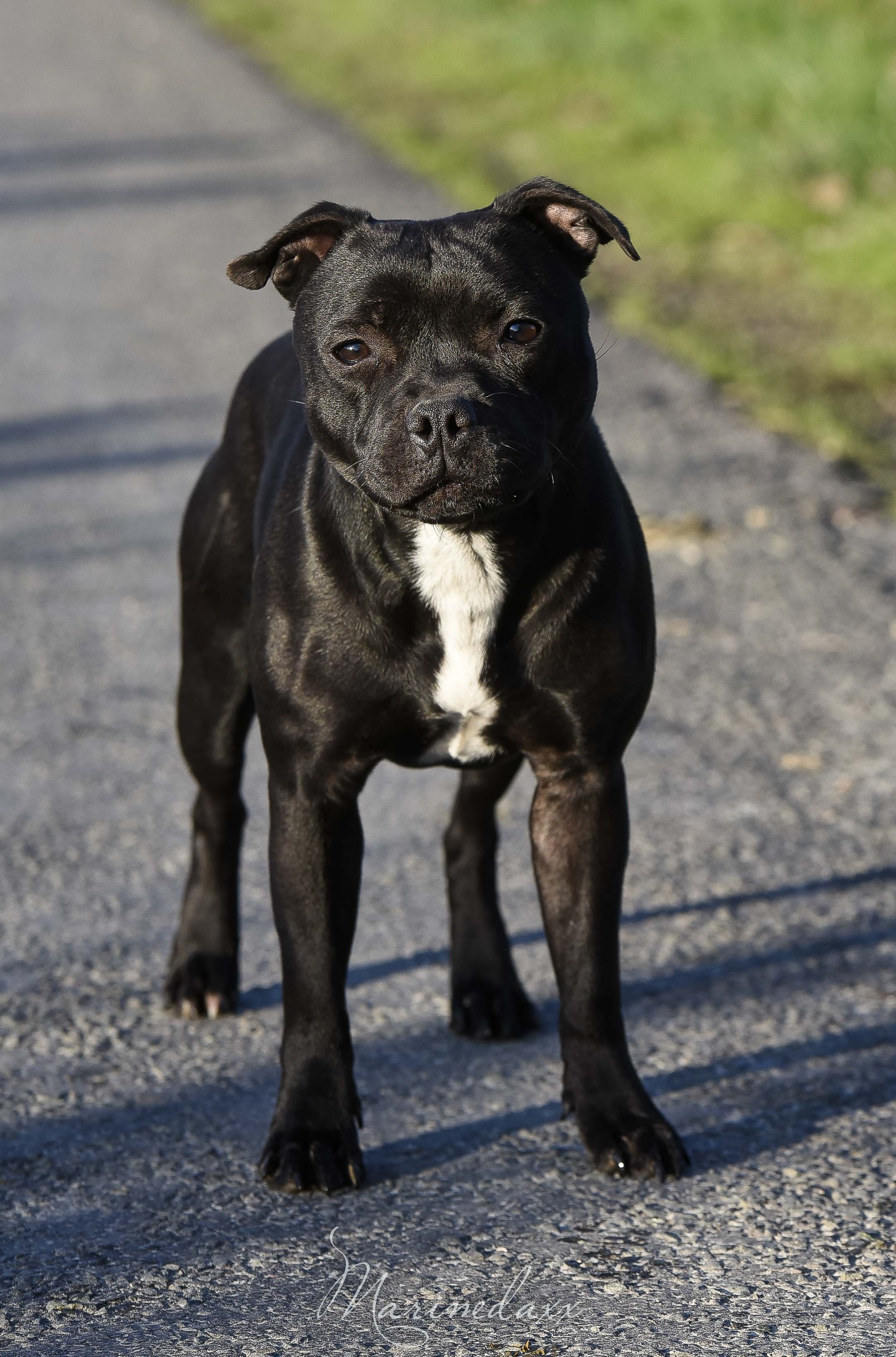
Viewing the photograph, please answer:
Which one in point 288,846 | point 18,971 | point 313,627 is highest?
point 313,627

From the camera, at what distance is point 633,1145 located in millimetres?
3438

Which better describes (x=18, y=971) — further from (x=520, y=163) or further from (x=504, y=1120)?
(x=520, y=163)

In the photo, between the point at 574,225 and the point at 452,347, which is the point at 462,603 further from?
the point at 574,225

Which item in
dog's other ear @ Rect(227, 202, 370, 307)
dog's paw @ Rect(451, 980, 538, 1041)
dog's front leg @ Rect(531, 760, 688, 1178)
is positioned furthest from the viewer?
dog's paw @ Rect(451, 980, 538, 1041)

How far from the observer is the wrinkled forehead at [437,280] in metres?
3.20

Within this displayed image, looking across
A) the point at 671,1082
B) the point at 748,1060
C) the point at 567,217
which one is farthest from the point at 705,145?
the point at 671,1082

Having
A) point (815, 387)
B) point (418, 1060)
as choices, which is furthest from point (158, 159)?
point (418, 1060)

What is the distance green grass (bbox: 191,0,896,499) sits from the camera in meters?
8.45

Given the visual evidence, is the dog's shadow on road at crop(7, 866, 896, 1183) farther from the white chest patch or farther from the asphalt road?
the white chest patch

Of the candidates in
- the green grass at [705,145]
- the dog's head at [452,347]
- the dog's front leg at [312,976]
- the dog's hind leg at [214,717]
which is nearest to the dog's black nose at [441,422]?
the dog's head at [452,347]

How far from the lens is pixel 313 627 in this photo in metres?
3.42

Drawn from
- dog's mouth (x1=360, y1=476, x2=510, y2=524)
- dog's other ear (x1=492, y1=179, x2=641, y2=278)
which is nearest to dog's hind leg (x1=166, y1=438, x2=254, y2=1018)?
dog's mouth (x1=360, y1=476, x2=510, y2=524)

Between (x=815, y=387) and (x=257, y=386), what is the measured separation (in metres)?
4.41

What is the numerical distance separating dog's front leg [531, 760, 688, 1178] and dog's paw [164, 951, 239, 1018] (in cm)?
89
